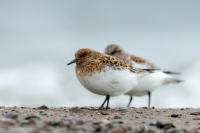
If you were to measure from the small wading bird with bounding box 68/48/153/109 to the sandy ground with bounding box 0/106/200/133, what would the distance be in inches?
14.4

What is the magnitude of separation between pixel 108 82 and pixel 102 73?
0.17 meters

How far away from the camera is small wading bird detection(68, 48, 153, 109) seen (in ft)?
36.8

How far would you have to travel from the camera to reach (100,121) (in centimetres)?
909

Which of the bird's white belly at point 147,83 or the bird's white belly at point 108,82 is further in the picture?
the bird's white belly at point 147,83

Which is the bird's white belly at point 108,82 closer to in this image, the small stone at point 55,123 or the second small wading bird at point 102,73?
the second small wading bird at point 102,73

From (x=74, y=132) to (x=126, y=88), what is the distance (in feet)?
12.8

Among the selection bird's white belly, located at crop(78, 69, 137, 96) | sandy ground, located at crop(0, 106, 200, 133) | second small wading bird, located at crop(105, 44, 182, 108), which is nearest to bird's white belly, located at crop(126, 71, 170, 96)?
second small wading bird, located at crop(105, 44, 182, 108)

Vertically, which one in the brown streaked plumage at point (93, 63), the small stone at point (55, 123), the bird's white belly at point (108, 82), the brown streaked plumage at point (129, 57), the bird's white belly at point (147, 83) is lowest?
the small stone at point (55, 123)

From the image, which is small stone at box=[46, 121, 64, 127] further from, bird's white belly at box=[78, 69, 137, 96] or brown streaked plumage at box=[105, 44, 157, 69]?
brown streaked plumage at box=[105, 44, 157, 69]

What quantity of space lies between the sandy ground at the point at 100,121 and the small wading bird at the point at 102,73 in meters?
0.37

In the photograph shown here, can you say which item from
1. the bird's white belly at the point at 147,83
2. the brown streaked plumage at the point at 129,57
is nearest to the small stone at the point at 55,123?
the bird's white belly at the point at 147,83

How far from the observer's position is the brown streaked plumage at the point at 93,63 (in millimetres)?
11266

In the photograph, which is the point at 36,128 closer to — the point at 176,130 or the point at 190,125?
the point at 176,130

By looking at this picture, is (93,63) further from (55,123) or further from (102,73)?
(55,123)
